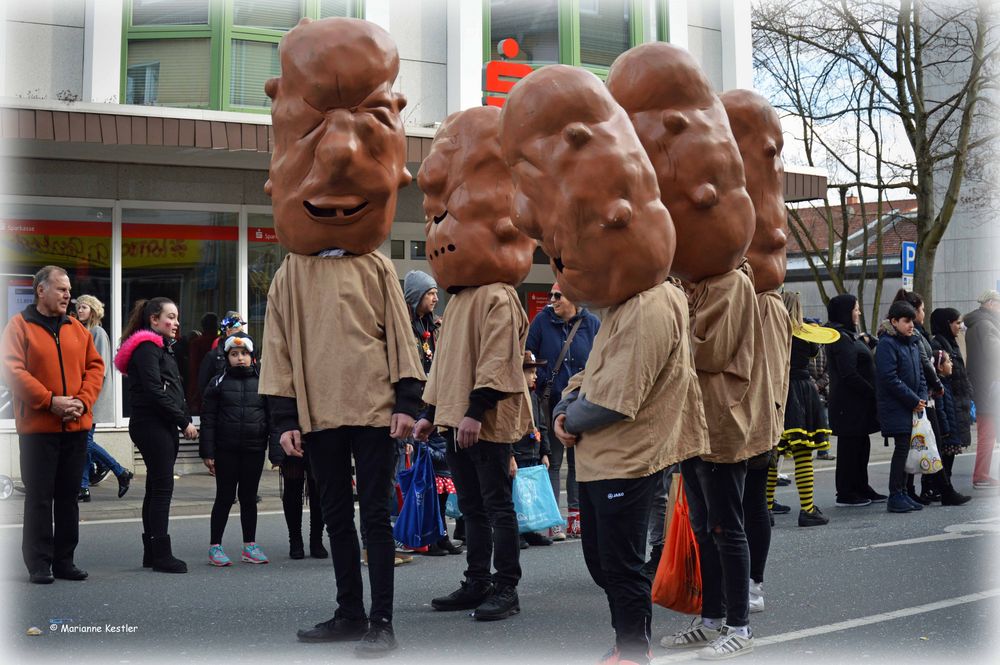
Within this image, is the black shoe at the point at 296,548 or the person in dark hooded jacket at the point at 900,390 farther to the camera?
the person in dark hooded jacket at the point at 900,390

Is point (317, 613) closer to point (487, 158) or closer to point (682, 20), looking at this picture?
point (487, 158)

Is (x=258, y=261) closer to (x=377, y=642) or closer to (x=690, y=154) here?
(x=690, y=154)

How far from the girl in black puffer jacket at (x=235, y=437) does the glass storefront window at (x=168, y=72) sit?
22.7 feet

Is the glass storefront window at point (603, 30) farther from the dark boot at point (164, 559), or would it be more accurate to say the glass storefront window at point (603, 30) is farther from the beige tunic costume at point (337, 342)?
the beige tunic costume at point (337, 342)

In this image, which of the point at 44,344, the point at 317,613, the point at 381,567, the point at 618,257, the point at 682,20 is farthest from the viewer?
the point at 682,20

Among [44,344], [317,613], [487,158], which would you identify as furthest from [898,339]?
[44,344]

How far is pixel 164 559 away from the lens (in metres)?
7.88

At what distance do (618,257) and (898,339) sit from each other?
22.4 ft

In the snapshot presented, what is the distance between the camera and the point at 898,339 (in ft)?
35.9

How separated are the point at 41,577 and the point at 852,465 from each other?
23.9ft

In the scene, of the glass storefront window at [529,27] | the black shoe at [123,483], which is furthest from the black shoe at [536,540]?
the glass storefront window at [529,27]

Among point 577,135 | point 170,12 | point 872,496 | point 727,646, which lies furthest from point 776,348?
point 170,12

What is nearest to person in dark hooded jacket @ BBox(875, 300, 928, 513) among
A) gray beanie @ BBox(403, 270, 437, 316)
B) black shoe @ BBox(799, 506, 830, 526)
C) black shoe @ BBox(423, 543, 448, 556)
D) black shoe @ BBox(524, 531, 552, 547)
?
black shoe @ BBox(799, 506, 830, 526)

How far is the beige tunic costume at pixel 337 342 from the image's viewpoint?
5.52 metres
